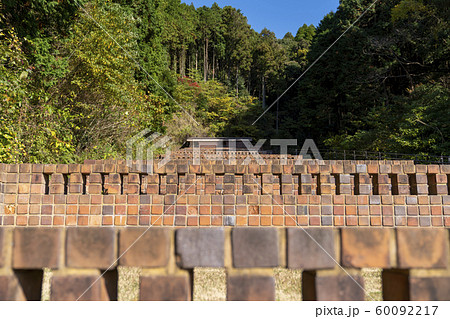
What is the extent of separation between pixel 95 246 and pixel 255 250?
342 mm

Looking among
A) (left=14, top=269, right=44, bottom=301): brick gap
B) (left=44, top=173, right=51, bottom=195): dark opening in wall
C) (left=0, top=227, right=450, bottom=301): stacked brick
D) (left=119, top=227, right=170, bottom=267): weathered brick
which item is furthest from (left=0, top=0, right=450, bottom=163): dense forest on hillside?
(left=119, top=227, right=170, bottom=267): weathered brick

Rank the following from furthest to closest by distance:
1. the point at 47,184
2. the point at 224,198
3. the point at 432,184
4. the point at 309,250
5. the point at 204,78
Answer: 1. the point at 204,78
2. the point at 47,184
3. the point at 432,184
4. the point at 224,198
5. the point at 309,250

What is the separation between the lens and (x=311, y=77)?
109 ft

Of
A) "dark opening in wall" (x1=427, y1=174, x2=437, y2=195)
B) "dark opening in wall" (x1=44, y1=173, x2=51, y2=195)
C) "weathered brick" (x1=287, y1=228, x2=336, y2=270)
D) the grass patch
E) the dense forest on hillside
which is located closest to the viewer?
"weathered brick" (x1=287, y1=228, x2=336, y2=270)

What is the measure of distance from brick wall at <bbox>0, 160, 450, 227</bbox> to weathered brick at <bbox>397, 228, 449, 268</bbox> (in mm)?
2148

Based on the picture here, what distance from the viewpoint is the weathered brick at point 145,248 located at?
2.08ft

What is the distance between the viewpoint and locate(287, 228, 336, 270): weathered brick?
0.63m

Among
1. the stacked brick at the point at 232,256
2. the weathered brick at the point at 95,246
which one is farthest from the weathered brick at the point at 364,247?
the weathered brick at the point at 95,246

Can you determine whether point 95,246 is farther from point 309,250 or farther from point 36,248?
point 309,250

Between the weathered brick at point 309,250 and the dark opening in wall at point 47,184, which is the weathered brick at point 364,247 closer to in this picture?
the weathered brick at point 309,250

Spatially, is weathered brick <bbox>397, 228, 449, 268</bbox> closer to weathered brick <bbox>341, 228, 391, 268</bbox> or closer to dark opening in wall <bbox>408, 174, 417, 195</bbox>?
weathered brick <bbox>341, 228, 391, 268</bbox>

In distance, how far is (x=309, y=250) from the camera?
0.63 meters

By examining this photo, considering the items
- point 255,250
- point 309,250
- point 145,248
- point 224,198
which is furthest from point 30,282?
point 224,198

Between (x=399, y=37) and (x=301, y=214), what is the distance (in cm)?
2267
